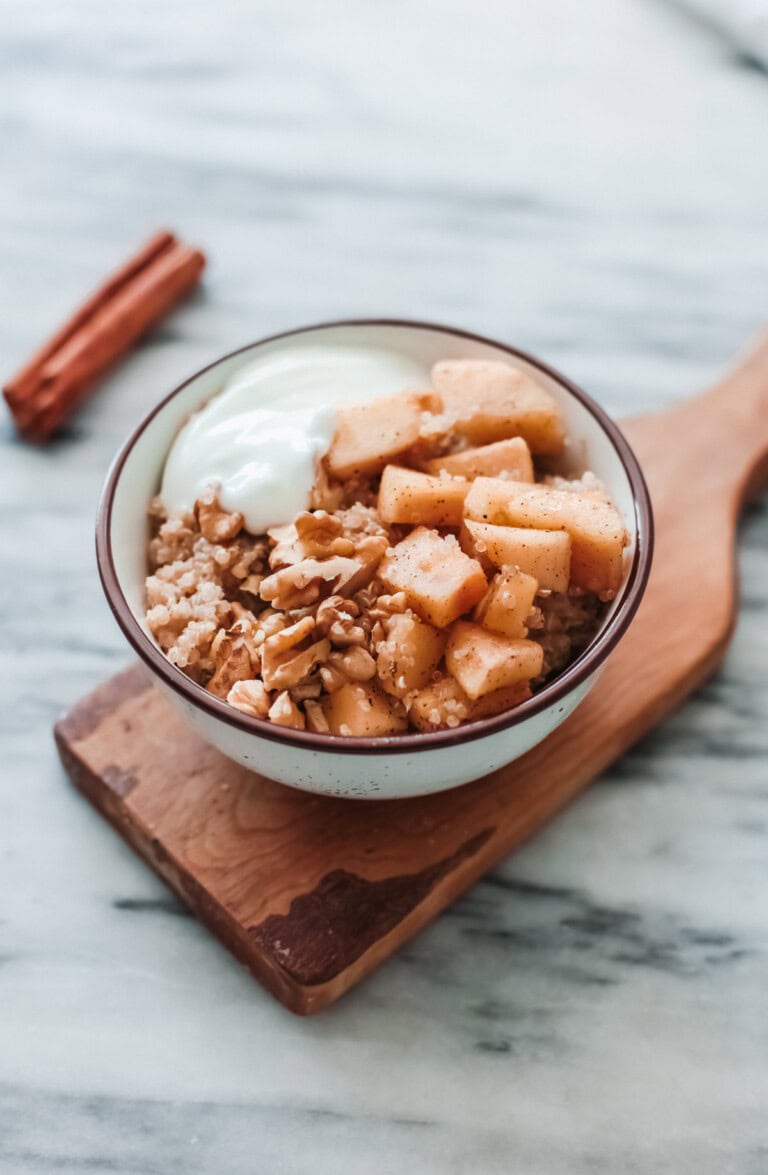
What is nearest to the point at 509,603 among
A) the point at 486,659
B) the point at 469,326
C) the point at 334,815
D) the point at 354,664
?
the point at 486,659

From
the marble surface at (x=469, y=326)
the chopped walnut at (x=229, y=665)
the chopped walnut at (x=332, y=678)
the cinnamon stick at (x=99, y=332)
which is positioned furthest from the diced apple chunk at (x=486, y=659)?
the cinnamon stick at (x=99, y=332)

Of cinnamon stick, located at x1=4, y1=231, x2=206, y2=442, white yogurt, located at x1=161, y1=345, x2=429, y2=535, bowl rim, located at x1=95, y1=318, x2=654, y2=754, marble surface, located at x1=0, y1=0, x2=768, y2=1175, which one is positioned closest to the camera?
bowl rim, located at x1=95, y1=318, x2=654, y2=754

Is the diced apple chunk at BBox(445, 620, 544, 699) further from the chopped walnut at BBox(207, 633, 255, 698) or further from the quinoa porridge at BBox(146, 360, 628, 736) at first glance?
the chopped walnut at BBox(207, 633, 255, 698)

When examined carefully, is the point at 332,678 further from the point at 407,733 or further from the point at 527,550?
the point at 527,550

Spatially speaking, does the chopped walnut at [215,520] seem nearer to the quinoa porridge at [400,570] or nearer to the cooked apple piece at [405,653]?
the quinoa porridge at [400,570]

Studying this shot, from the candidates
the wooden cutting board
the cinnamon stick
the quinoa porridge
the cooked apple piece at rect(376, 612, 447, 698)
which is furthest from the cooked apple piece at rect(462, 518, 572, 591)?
the cinnamon stick

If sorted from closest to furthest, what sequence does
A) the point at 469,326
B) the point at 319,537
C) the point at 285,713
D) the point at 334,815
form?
the point at 285,713 < the point at 319,537 < the point at 334,815 < the point at 469,326
